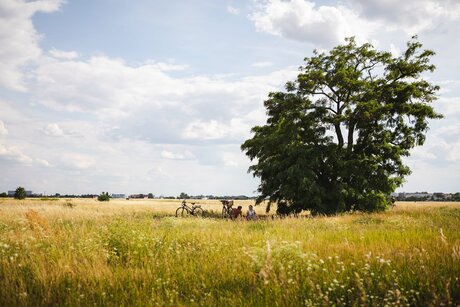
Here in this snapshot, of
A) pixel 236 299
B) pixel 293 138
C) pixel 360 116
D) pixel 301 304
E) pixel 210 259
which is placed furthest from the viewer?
pixel 293 138

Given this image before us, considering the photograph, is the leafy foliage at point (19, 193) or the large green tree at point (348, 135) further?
the leafy foliage at point (19, 193)

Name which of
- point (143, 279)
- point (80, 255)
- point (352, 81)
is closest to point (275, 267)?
point (143, 279)

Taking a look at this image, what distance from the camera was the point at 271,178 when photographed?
27422 millimetres

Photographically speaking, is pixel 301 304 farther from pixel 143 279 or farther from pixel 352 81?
pixel 352 81

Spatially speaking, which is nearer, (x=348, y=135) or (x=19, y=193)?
(x=348, y=135)

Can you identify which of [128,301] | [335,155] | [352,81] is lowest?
[128,301]

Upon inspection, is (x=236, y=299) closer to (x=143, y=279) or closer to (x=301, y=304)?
(x=301, y=304)

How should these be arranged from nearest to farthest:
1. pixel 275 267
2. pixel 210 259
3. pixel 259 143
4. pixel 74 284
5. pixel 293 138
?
pixel 74 284 < pixel 275 267 < pixel 210 259 < pixel 293 138 < pixel 259 143

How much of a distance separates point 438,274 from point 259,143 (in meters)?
24.7

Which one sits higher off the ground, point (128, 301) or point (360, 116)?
point (360, 116)

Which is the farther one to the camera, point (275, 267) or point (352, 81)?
point (352, 81)

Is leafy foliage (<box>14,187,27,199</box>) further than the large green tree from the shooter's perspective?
Yes

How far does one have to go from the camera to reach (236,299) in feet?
14.4

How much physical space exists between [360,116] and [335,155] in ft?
11.5
